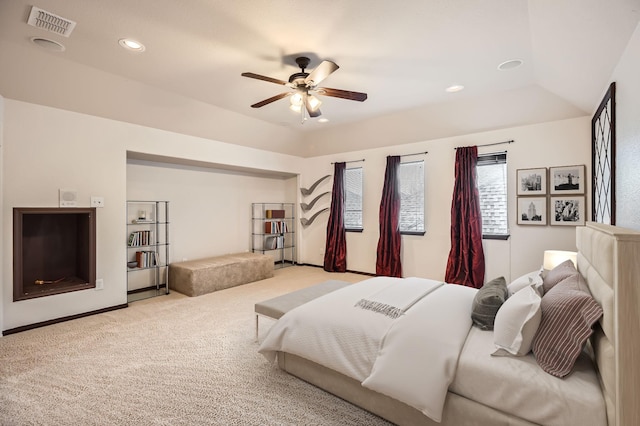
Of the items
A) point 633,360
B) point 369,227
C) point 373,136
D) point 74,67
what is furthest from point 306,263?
point 633,360

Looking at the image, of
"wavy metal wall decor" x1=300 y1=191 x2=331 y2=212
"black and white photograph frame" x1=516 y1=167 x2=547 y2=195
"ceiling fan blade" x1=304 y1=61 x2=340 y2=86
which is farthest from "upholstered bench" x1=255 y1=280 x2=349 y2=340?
"wavy metal wall decor" x1=300 y1=191 x2=331 y2=212

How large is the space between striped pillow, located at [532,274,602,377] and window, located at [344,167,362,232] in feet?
14.9

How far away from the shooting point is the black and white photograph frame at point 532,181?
164 inches

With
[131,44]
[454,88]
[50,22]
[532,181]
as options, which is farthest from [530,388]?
[50,22]

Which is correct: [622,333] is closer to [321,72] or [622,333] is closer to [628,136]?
[628,136]

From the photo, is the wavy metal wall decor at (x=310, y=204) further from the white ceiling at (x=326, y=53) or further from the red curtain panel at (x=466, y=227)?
the red curtain panel at (x=466, y=227)

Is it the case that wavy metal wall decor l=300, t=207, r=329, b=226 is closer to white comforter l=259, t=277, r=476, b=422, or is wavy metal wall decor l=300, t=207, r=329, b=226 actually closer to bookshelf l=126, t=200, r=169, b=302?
bookshelf l=126, t=200, r=169, b=302

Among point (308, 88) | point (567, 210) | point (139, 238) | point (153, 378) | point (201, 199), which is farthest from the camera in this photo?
point (201, 199)

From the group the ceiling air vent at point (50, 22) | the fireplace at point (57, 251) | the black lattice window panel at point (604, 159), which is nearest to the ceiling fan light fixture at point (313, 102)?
the ceiling air vent at point (50, 22)

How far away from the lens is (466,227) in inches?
184

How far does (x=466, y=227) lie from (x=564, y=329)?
340 centimetres

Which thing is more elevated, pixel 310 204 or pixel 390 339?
pixel 310 204

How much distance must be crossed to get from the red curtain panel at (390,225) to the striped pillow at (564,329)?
12.5ft

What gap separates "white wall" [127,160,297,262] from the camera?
4.85 metres
